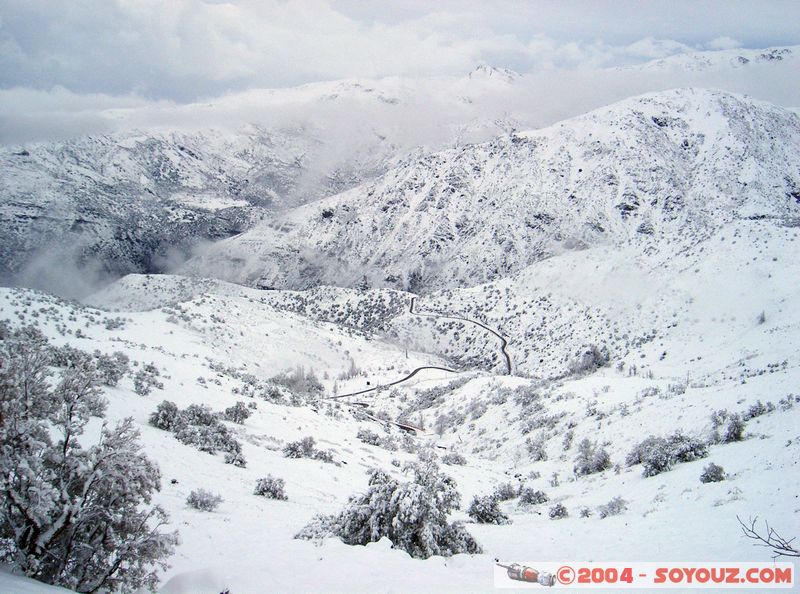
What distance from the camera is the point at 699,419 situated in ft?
61.7

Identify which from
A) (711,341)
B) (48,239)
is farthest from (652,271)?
(48,239)

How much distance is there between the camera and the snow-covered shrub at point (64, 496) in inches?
278

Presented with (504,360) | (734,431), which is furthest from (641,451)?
(504,360)

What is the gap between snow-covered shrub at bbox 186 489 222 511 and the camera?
40.4 ft

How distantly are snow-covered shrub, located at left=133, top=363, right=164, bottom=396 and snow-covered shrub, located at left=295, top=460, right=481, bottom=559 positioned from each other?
503 inches

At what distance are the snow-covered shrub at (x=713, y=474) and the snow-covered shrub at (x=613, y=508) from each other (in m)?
2.04

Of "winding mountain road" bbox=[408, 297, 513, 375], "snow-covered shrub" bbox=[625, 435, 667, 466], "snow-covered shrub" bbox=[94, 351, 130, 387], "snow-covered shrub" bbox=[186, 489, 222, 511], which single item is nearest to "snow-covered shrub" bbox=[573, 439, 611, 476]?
"snow-covered shrub" bbox=[625, 435, 667, 466]

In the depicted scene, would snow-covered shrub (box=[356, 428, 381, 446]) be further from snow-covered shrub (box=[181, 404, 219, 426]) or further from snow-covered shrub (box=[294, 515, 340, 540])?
snow-covered shrub (box=[294, 515, 340, 540])

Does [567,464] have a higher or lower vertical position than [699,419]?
lower

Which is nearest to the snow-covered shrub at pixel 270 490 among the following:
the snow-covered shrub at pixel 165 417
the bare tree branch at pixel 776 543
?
the snow-covered shrub at pixel 165 417

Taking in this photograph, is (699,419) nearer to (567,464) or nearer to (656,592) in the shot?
(567,464)

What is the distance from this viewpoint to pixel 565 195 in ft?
429

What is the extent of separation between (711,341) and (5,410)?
53.4m

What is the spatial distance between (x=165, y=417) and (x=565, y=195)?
127 meters
